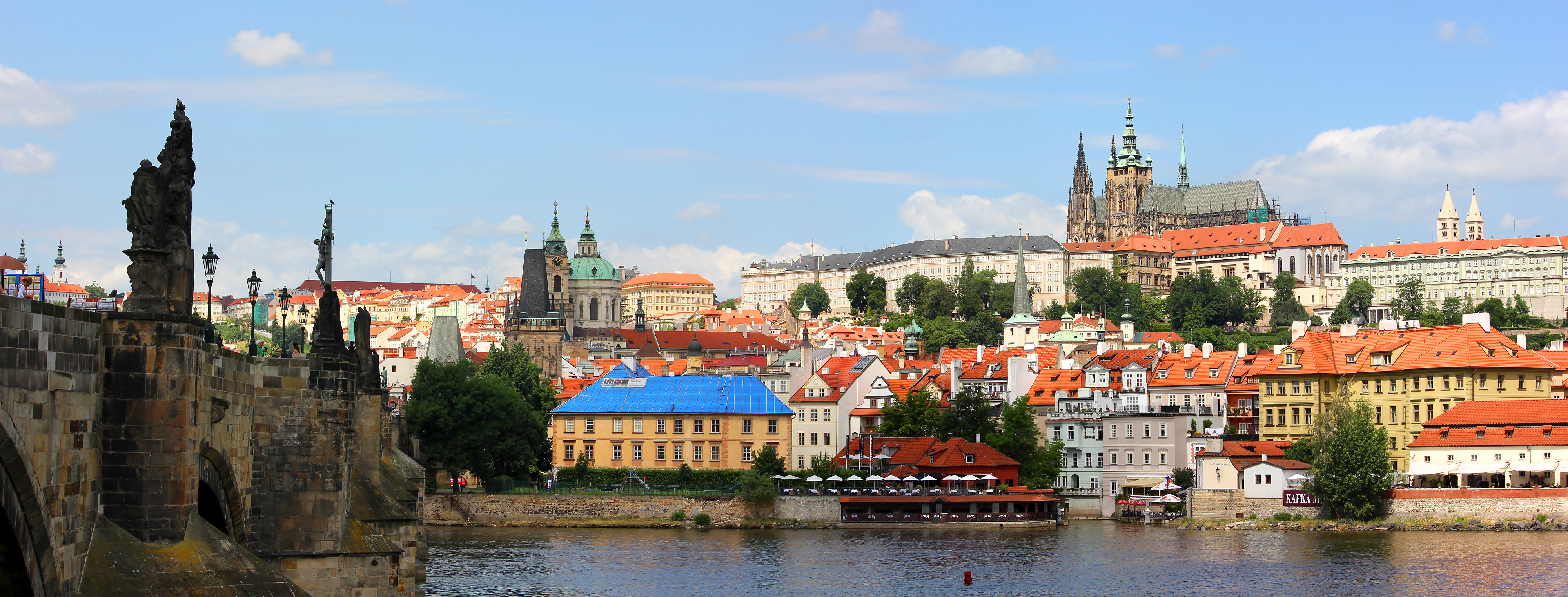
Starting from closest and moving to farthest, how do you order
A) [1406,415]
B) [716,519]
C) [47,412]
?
[47,412] < [716,519] < [1406,415]

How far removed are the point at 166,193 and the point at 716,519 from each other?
5653 centimetres

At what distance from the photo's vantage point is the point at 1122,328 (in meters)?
162

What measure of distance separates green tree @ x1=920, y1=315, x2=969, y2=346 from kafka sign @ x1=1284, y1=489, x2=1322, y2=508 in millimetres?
106742

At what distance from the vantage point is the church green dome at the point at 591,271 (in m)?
193

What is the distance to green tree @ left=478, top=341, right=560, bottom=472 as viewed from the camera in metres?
81.0

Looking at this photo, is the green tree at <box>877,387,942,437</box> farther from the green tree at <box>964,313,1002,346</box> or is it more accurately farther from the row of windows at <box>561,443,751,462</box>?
the green tree at <box>964,313,1002,346</box>

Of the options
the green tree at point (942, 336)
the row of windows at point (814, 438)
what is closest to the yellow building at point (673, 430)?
the row of windows at point (814, 438)

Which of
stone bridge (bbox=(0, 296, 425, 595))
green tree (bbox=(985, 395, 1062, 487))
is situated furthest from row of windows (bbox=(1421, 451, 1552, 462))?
stone bridge (bbox=(0, 296, 425, 595))

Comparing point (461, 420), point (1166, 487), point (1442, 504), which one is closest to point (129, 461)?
point (461, 420)

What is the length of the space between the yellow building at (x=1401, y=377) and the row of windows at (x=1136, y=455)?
583 cm

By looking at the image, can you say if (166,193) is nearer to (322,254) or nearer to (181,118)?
(181,118)

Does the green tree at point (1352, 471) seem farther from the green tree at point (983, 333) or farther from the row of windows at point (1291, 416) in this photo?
the green tree at point (983, 333)

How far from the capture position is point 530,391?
97938 millimetres

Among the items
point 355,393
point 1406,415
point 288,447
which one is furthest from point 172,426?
point 1406,415
